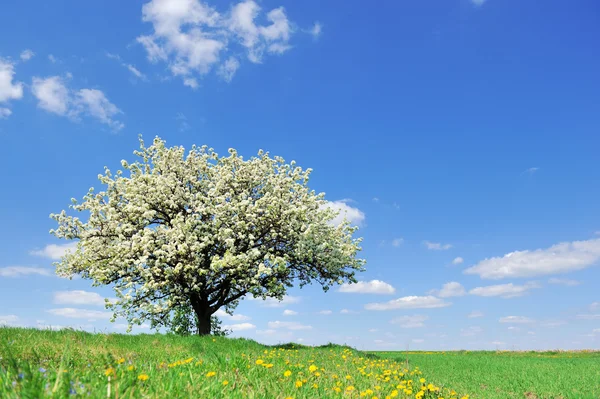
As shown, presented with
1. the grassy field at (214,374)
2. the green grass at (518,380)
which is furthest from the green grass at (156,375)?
the green grass at (518,380)

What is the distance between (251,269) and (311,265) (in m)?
4.43

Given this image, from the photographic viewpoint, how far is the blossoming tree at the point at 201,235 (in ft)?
78.5

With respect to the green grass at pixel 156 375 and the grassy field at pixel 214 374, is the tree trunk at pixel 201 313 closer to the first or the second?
the grassy field at pixel 214 374

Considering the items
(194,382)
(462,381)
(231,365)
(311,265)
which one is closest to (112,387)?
(194,382)

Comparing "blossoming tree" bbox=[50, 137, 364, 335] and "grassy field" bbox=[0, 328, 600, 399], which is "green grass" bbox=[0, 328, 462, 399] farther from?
"blossoming tree" bbox=[50, 137, 364, 335]

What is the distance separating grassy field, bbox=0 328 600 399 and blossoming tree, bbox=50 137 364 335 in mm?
5137

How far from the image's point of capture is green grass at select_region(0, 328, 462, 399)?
178 inches

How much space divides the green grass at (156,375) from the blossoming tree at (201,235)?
20.6ft

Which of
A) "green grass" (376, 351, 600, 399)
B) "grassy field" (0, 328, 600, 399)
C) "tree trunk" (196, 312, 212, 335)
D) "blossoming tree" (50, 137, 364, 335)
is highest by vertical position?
"blossoming tree" (50, 137, 364, 335)

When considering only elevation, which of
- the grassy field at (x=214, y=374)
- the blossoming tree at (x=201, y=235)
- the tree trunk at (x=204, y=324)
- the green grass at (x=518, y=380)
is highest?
the blossoming tree at (x=201, y=235)

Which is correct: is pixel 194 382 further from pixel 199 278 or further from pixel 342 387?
pixel 199 278

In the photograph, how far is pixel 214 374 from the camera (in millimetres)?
6781

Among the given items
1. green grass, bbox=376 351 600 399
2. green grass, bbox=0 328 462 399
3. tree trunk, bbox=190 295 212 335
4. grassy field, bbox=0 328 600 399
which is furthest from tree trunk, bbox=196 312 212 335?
green grass, bbox=376 351 600 399

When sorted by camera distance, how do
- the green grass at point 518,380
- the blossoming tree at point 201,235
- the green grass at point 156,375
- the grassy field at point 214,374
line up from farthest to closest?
the blossoming tree at point 201,235, the green grass at point 518,380, the grassy field at point 214,374, the green grass at point 156,375
